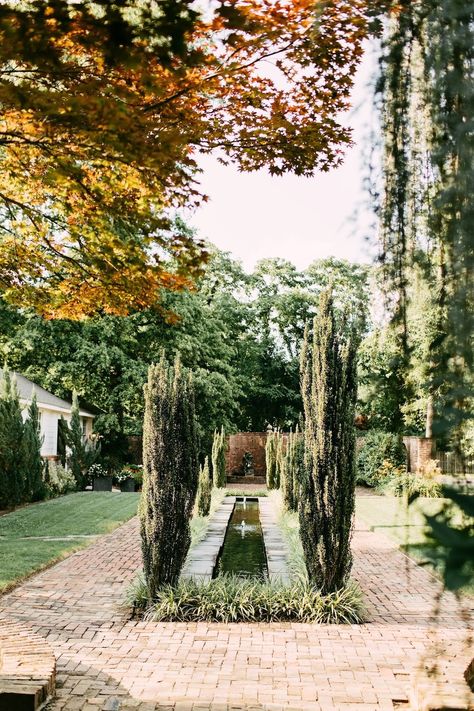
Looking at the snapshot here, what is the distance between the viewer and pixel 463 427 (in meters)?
1.33

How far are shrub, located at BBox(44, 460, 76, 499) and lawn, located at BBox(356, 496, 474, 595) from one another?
8.50 m

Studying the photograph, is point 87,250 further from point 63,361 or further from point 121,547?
point 63,361

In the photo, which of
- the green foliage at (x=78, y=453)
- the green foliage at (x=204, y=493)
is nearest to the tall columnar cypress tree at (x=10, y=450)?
the green foliage at (x=204, y=493)

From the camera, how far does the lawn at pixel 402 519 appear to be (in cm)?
140

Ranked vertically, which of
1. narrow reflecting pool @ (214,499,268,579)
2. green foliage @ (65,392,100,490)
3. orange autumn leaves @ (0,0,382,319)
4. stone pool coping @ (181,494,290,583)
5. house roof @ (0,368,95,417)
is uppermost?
orange autumn leaves @ (0,0,382,319)

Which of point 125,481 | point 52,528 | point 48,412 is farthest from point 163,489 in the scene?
point 125,481

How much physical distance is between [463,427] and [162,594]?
6.69 meters

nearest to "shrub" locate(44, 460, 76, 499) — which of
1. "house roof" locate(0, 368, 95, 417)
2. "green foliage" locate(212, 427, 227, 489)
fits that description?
"house roof" locate(0, 368, 95, 417)

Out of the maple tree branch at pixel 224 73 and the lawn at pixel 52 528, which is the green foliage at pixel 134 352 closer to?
the lawn at pixel 52 528

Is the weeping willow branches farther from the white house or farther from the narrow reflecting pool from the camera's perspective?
the white house

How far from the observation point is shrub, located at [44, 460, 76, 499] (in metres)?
19.5

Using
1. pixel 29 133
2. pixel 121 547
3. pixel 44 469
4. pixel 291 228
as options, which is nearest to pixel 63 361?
pixel 44 469

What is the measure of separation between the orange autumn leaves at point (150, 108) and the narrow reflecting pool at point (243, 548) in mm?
4563

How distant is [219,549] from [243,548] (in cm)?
97
